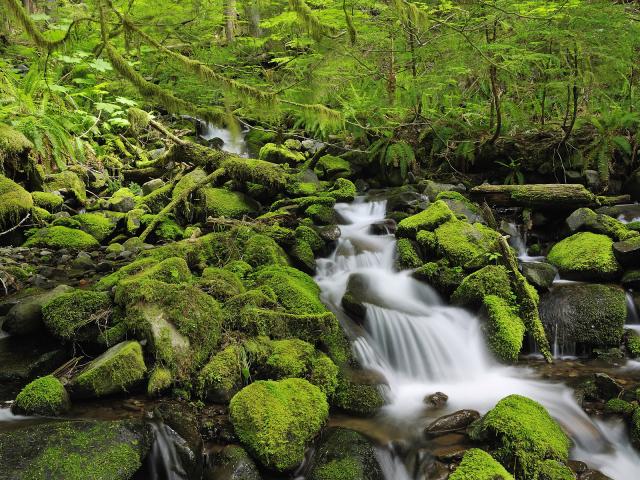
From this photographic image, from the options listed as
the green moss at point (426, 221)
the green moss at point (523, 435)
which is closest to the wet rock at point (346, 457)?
the green moss at point (523, 435)

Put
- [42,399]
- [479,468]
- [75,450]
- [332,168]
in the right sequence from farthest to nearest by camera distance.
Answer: [332,168] < [42,399] < [479,468] < [75,450]

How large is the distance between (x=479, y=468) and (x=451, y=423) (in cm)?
82

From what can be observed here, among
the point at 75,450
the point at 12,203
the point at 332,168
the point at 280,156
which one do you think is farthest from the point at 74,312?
the point at 280,156

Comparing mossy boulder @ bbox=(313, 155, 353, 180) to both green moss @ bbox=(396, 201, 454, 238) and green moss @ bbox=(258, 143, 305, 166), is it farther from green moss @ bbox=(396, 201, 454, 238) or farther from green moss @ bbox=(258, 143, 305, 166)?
green moss @ bbox=(396, 201, 454, 238)

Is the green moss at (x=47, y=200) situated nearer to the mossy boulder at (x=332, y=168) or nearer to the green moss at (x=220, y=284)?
the green moss at (x=220, y=284)

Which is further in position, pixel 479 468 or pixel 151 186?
pixel 151 186

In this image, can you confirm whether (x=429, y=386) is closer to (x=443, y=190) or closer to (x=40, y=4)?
(x=443, y=190)

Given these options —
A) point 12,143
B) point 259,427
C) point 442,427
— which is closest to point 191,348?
point 259,427

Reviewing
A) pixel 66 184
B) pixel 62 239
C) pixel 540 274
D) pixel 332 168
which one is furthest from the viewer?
pixel 332 168

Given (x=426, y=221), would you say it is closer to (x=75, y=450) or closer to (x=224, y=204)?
(x=224, y=204)

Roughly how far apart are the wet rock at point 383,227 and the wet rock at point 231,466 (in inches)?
219

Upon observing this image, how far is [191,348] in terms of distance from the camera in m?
4.56

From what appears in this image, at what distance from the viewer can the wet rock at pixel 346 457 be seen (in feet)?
11.8

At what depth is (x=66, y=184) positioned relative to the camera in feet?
30.7
